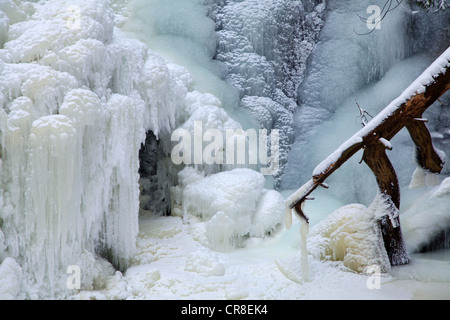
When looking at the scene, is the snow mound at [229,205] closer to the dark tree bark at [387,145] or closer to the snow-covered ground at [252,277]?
the snow-covered ground at [252,277]

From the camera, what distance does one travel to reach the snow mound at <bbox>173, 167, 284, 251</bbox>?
6.02 metres

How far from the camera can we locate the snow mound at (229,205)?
6.02 metres

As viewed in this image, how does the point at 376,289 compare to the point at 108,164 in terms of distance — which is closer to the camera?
the point at 376,289

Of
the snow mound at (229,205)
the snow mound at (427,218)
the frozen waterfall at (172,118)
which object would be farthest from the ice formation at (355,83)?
the snow mound at (229,205)

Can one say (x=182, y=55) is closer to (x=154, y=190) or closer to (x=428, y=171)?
(x=154, y=190)

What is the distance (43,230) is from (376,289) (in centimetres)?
342

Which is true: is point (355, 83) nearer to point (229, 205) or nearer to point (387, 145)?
point (229, 205)

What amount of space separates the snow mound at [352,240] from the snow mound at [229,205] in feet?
3.61

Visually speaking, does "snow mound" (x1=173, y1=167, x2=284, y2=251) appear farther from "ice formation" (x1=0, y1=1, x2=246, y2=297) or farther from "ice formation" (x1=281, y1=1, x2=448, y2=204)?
"ice formation" (x1=281, y1=1, x2=448, y2=204)

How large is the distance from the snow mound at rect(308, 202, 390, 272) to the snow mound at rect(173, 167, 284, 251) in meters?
1.10

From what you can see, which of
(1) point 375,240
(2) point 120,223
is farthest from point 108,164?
(1) point 375,240

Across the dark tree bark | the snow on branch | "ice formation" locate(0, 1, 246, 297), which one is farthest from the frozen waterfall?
the snow on branch

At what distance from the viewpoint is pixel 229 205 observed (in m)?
6.09
